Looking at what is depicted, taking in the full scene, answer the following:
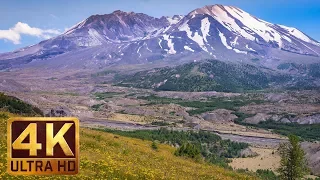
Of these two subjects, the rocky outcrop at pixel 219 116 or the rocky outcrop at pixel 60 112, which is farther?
the rocky outcrop at pixel 219 116

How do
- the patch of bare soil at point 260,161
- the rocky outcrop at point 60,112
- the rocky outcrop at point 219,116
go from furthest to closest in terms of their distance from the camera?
the rocky outcrop at point 219,116, the rocky outcrop at point 60,112, the patch of bare soil at point 260,161

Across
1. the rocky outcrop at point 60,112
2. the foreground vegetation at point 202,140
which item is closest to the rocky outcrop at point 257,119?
the foreground vegetation at point 202,140

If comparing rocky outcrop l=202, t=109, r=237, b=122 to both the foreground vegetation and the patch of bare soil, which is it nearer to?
the foreground vegetation

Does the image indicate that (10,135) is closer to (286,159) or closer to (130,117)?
(286,159)

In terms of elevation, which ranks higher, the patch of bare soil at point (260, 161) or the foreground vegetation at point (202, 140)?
the foreground vegetation at point (202, 140)

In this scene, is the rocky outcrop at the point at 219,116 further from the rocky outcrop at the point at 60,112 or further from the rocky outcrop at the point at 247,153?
the rocky outcrop at the point at 247,153

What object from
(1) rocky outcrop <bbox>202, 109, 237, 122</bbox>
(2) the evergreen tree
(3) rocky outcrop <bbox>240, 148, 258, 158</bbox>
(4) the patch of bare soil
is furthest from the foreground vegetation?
(2) the evergreen tree

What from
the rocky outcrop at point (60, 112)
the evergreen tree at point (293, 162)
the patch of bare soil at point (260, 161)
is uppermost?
the evergreen tree at point (293, 162)

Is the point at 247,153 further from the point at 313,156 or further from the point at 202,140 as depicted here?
the point at 313,156

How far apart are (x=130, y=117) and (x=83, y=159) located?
158 m

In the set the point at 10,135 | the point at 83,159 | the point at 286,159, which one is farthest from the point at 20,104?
the point at 10,135

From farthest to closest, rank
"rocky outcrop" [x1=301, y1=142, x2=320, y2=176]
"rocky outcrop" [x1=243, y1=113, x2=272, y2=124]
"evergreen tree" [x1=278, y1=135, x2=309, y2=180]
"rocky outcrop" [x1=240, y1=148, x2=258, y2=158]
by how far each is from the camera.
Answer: "rocky outcrop" [x1=243, y1=113, x2=272, y2=124], "rocky outcrop" [x1=240, y1=148, x2=258, y2=158], "rocky outcrop" [x1=301, y1=142, x2=320, y2=176], "evergreen tree" [x1=278, y1=135, x2=309, y2=180]

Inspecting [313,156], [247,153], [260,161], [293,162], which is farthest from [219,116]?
[293,162]

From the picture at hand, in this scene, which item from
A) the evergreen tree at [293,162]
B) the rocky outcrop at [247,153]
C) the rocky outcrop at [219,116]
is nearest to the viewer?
the evergreen tree at [293,162]
